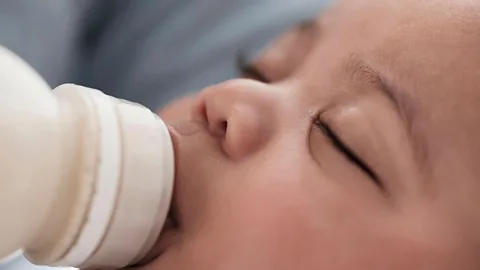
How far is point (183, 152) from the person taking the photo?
589mm

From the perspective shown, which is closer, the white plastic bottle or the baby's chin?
the white plastic bottle

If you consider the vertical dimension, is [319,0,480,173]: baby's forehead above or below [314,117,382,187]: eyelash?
above

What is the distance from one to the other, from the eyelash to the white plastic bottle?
120 mm

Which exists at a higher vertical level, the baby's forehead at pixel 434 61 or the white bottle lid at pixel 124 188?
the baby's forehead at pixel 434 61

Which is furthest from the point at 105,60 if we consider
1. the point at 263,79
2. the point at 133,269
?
the point at 133,269

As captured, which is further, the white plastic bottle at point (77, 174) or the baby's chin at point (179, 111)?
the baby's chin at point (179, 111)

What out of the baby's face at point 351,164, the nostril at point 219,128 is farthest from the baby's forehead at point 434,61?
the nostril at point 219,128

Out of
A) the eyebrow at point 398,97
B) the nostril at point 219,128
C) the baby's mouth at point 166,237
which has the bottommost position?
the baby's mouth at point 166,237

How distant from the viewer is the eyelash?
57 cm

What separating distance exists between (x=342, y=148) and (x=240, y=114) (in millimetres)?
83

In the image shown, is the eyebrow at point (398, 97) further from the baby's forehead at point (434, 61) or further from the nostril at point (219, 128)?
the nostril at point (219, 128)

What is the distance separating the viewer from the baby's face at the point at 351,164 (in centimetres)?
54

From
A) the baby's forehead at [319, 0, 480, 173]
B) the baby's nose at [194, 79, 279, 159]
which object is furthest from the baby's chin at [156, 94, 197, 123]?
the baby's forehead at [319, 0, 480, 173]

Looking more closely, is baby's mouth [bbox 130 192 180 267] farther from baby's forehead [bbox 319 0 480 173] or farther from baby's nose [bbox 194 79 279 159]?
baby's forehead [bbox 319 0 480 173]
